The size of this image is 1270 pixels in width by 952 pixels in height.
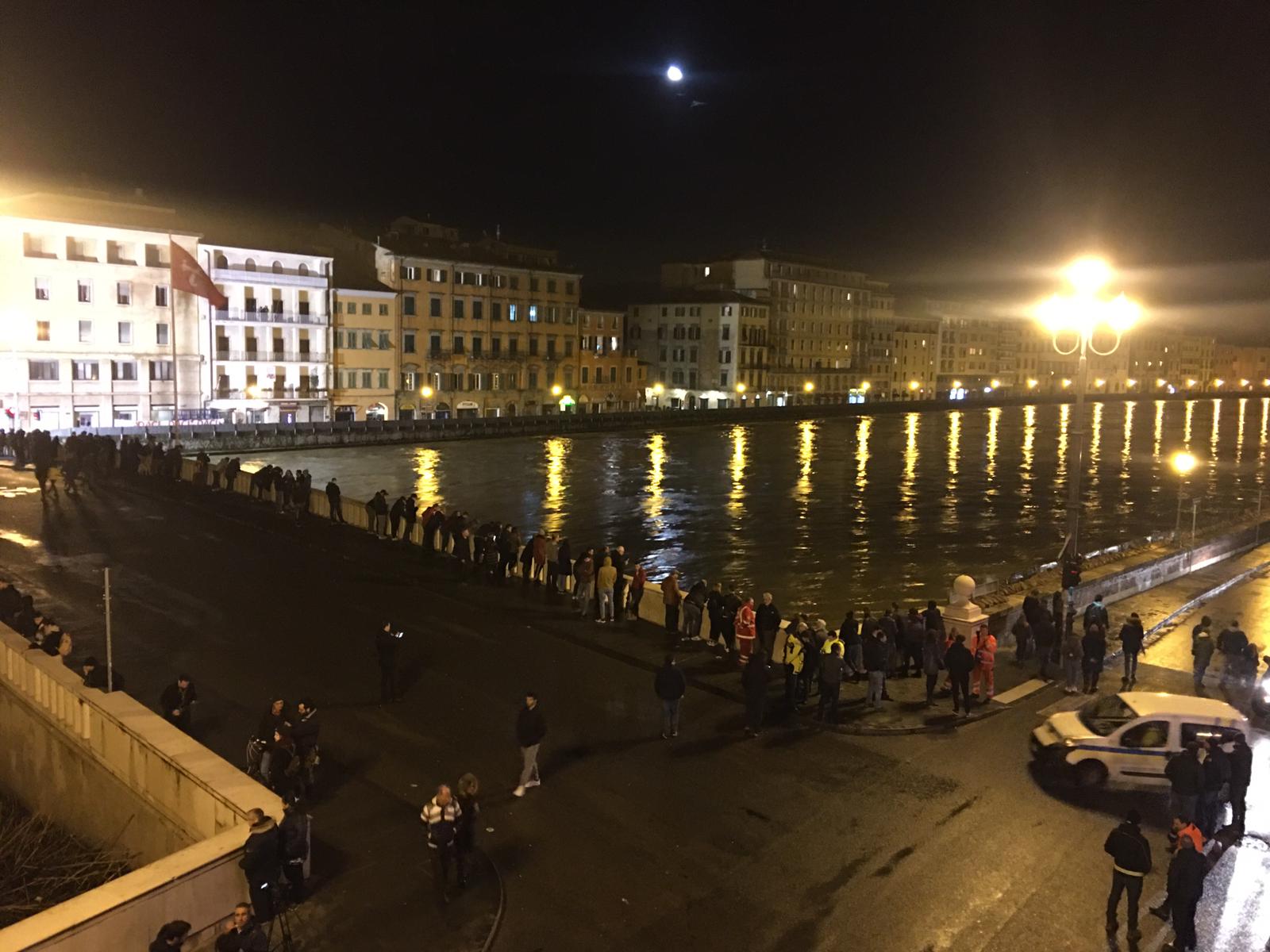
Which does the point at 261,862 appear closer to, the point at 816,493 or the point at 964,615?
the point at 964,615

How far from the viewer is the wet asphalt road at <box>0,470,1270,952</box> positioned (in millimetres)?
8477

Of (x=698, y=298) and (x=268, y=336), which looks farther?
(x=698, y=298)

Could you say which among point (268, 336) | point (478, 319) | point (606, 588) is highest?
point (478, 319)

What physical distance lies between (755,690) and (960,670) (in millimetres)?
3113

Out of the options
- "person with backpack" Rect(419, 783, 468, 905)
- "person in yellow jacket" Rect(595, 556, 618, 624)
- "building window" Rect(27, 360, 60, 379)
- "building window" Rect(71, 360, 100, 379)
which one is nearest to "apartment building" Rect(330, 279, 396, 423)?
"building window" Rect(71, 360, 100, 379)

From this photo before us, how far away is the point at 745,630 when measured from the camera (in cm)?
1515

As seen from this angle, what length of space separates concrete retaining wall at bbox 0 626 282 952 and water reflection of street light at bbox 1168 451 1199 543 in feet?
92.6

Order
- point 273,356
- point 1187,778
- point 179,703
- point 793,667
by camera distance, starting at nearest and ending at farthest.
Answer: point 1187,778, point 179,703, point 793,667, point 273,356

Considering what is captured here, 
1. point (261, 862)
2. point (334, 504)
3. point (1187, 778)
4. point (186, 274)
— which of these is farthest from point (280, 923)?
point (186, 274)

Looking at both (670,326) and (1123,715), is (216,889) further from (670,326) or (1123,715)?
(670,326)

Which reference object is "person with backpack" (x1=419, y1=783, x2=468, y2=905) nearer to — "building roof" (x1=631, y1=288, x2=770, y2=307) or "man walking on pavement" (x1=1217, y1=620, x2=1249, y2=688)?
"man walking on pavement" (x1=1217, y1=620, x2=1249, y2=688)

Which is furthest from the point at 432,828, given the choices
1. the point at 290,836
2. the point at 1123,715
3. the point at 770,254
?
the point at 770,254

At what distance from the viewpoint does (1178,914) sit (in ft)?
27.1

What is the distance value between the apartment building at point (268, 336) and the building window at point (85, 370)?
705 centimetres
